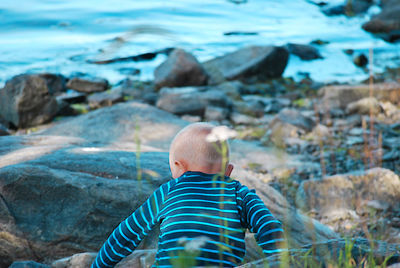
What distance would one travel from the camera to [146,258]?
7.46 feet

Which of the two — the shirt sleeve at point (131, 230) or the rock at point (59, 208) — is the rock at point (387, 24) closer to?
the rock at point (59, 208)

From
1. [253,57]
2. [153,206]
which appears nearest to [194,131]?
[153,206]

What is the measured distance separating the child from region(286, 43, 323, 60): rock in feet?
→ 38.1

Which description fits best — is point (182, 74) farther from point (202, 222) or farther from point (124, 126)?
point (202, 222)

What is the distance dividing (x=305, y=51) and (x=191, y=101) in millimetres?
6731

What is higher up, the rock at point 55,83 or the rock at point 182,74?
the rock at point 182,74

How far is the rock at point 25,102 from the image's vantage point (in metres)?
7.60

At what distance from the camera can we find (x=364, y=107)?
6688 mm

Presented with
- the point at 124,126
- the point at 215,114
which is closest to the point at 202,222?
the point at 124,126

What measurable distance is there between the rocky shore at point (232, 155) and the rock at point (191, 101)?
0.07 ft

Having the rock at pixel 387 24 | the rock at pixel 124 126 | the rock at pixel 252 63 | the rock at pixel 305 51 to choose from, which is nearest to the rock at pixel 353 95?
the rock at pixel 124 126

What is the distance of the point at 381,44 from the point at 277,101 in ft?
26.5

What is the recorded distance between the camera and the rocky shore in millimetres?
2672

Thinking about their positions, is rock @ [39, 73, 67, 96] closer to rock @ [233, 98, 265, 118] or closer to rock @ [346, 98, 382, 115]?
rock @ [233, 98, 265, 118]
